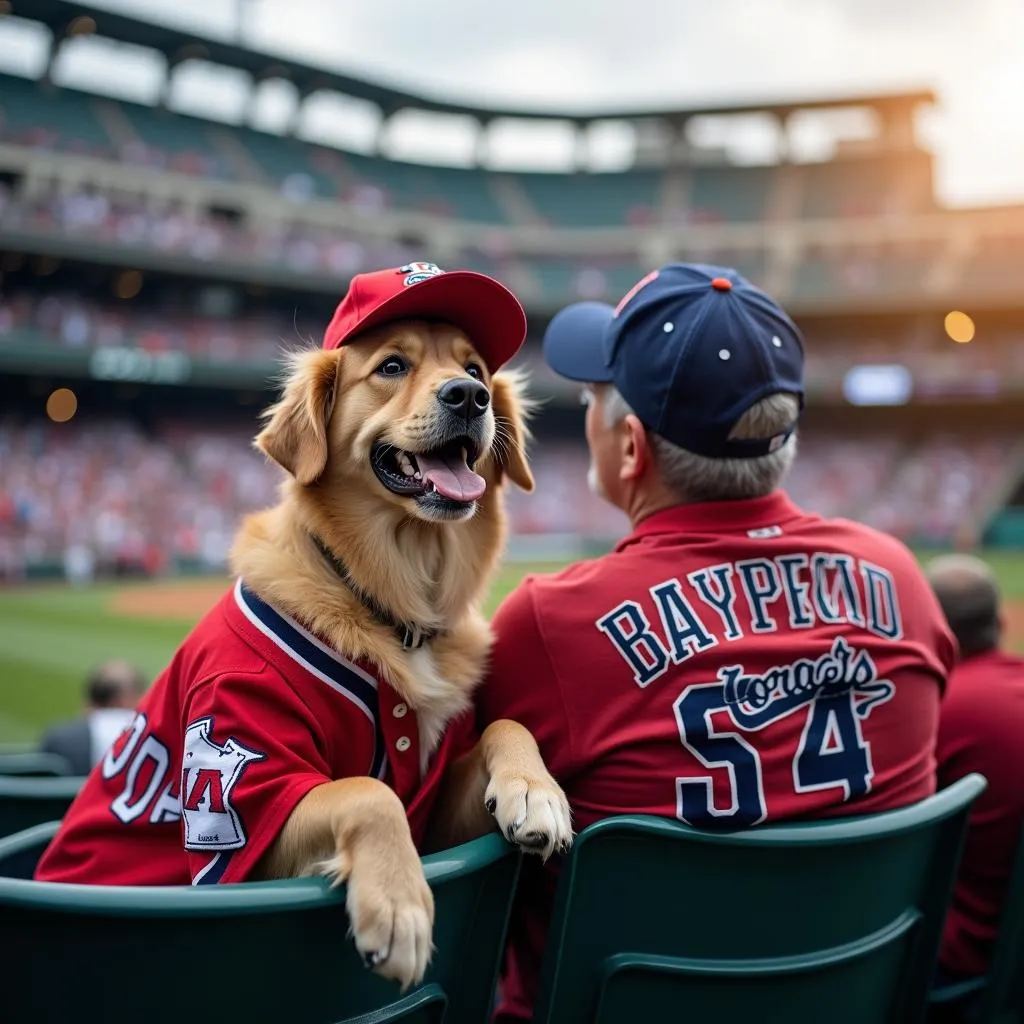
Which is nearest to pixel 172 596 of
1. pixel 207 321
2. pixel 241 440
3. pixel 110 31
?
pixel 241 440

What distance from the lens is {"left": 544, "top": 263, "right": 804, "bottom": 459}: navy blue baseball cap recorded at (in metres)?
2.18

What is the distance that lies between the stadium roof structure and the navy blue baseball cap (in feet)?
104

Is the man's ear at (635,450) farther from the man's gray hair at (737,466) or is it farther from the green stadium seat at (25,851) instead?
the green stadium seat at (25,851)

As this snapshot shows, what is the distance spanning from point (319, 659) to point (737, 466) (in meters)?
0.98

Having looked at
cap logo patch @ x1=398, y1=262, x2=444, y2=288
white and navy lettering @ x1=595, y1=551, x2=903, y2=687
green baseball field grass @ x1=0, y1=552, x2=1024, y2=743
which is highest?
cap logo patch @ x1=398, y1=262, x2=444, y2=288

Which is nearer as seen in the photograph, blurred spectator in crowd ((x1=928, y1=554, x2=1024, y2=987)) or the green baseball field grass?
blurred spectator in crowd ((x1=928, y1=554, x2=1024, y2=987))

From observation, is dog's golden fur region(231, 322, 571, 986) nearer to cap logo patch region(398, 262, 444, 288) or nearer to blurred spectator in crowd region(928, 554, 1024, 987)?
cap logo patch region(398, 262, 444, 288)

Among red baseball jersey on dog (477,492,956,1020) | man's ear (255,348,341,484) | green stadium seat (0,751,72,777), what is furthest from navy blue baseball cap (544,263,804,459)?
green stadium seat (0,751,72,777)

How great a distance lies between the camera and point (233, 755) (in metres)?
1.71

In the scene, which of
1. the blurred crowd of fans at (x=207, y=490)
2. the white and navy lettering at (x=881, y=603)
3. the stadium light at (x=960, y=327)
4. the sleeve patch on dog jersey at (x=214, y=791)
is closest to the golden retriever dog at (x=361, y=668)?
the sleeve patch on dog jersey at (x=214, y=791)

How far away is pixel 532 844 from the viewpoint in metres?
1.68

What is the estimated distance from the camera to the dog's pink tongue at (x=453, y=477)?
2.36 m

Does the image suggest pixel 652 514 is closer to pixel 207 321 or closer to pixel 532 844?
pixel 532 844

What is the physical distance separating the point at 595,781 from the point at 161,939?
3.13ft
